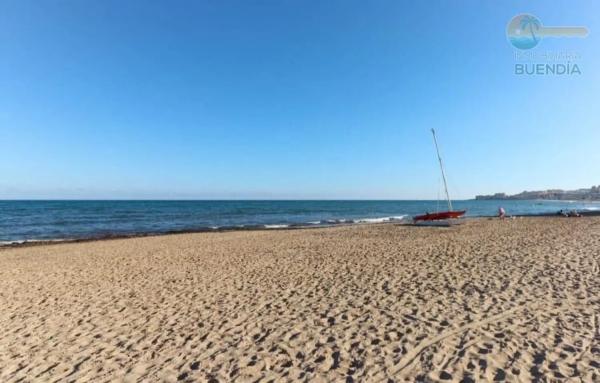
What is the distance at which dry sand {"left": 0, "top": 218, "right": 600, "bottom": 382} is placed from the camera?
459cm

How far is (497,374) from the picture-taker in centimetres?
419

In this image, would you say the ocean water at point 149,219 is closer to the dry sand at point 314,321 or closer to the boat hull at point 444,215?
the boat hull at point 444,215

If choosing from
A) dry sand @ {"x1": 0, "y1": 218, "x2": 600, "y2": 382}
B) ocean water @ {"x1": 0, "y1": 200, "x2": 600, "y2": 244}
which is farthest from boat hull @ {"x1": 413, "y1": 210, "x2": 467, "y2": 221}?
dry sand @ {"x1": 0, "y1": 218, "x2": 600, "y2": 382}

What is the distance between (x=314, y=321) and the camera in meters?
6.22

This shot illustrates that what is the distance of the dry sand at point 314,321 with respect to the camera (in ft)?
15.0

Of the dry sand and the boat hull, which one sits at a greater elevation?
the boat hull

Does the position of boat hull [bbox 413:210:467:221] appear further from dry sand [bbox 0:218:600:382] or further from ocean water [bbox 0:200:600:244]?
dry sand [bbox 0:218:600:382]

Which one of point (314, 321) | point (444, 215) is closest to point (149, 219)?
point (444, 215)

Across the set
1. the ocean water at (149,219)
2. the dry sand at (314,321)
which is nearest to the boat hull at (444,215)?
the ocean water at (149,219)

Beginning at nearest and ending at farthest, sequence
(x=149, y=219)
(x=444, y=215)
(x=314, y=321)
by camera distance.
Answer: (x=314, y=321)
(x=444, y=215)
(x=149, y=219)

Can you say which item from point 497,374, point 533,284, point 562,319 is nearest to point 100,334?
point 497,374

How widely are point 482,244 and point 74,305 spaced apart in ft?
52.4

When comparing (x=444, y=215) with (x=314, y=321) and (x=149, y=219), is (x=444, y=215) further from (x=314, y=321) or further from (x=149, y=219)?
(x=149, y=219)

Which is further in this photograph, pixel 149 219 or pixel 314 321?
pixel 149 219
